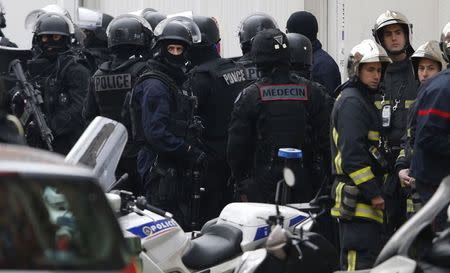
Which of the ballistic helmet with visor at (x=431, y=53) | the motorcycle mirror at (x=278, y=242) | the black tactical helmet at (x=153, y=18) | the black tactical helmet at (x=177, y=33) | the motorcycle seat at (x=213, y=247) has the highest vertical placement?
the ballistic helmet with visor at (x=431, y=53)

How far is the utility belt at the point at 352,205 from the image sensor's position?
9047 mm

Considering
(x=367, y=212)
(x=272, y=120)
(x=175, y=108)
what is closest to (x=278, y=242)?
(x=367, y=212)

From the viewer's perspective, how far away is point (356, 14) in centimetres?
1536

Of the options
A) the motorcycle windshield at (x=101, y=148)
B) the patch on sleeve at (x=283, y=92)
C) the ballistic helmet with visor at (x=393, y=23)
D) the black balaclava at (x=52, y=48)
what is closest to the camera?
the motorcycle windshield at (x=101, y=148)

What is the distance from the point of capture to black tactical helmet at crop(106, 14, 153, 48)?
38.1 feet

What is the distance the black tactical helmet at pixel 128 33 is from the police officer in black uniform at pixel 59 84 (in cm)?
74

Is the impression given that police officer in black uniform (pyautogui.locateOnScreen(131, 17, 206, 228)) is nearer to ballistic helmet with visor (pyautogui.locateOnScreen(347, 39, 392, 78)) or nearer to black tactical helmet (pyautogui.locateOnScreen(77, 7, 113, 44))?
ballistic helmet with visor (pyautogui.locateOnScreen(347, 39, 392, 78))

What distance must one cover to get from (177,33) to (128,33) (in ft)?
2.67

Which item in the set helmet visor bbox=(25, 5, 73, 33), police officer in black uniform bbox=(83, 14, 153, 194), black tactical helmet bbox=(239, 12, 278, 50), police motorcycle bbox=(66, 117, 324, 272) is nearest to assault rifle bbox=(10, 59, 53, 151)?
police officer in black uniform bbox=(83, 14, 153, 194)

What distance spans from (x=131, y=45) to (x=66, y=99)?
1.09 meters

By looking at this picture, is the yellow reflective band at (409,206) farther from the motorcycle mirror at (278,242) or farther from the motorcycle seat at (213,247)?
the motorcycle mirror at (278,242)

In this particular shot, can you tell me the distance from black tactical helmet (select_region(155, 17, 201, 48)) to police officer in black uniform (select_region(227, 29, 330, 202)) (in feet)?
2.92

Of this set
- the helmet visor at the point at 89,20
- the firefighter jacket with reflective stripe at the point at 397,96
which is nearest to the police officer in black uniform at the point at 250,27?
the firefighter jacket with reflective stripe at the point at 397,96

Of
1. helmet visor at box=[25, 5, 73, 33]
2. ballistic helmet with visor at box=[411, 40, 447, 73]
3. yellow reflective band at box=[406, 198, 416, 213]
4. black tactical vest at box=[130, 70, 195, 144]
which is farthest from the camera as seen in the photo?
helmet visor at box=[25, 5, 73, 33]
